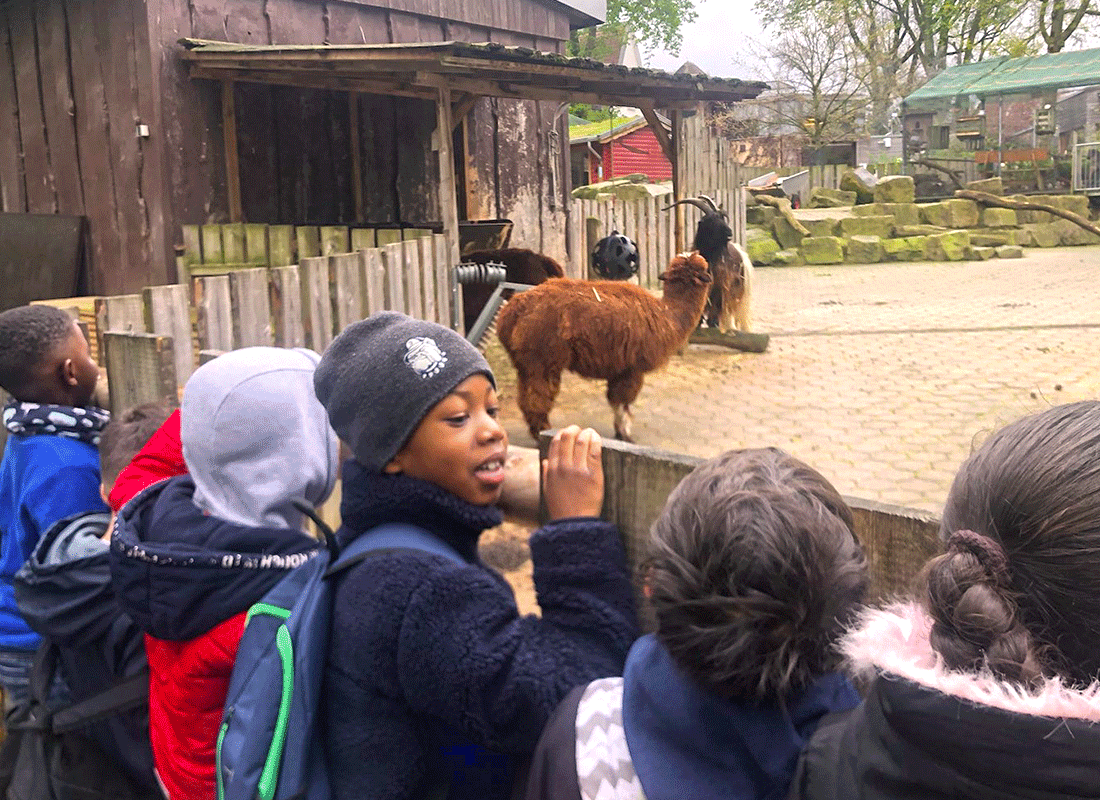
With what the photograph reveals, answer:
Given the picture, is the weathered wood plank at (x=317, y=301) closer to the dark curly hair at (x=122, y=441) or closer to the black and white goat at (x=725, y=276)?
the dark curly hair at (x=122, y=441)

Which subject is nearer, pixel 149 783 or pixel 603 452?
pixel 603 452

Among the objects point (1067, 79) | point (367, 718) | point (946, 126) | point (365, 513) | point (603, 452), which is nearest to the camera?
point (367, 718)

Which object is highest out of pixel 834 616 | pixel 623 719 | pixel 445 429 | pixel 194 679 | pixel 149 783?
pixel 445 429

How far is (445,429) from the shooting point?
166 centimetres

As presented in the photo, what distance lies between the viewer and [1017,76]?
3189 centimetres

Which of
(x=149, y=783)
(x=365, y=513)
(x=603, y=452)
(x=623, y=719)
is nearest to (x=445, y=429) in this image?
(x=365, y=513)

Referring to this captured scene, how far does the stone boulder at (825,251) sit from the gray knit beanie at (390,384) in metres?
21.7

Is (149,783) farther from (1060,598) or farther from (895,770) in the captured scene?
(1060,598)

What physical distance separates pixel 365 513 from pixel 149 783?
920mm

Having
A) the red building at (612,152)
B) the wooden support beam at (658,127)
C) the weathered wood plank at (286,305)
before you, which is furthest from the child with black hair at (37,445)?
the red building at (612,152)

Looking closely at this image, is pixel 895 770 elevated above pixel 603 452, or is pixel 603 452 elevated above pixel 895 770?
pixel 603 452

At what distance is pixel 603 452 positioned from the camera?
5.97 ft

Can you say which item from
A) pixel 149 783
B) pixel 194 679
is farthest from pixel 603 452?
pixel 149 783

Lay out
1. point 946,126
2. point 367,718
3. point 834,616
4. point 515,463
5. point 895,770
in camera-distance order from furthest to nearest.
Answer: point 946,126
point 515,463
point 367,718
point 834,616
point 895,770
